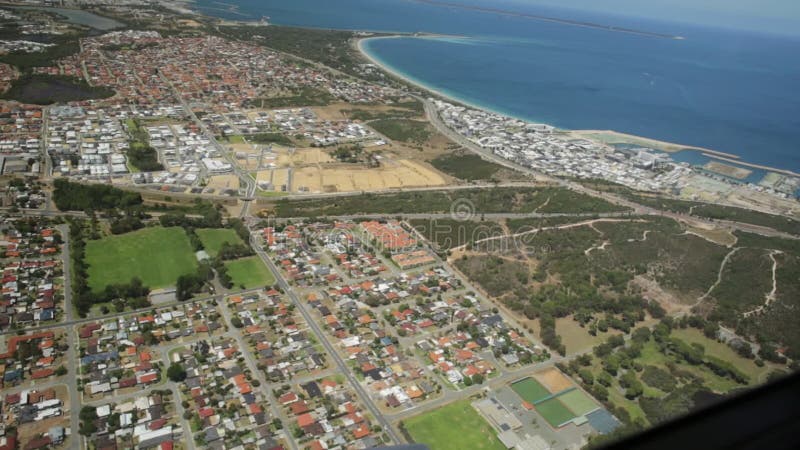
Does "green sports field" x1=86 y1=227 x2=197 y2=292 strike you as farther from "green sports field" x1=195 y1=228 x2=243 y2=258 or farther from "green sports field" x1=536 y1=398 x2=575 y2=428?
"green sports field" x1=536 y1=398 x2=575 y2=428

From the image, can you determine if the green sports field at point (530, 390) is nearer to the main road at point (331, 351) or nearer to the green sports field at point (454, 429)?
the green sports field at point (454, 429)

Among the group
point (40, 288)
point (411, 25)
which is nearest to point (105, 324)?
point (40, 288)

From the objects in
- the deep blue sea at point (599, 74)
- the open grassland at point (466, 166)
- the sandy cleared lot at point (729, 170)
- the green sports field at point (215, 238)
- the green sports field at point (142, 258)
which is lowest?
the green sports field at point (142, 258)

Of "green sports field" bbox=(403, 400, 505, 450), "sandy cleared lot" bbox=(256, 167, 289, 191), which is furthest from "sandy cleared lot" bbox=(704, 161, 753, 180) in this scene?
"green sports field" bbox=(403, 400, 505, 450)

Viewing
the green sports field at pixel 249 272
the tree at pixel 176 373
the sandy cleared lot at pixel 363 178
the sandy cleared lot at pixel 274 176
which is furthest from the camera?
the sandy cleared lot at pixel 363 178

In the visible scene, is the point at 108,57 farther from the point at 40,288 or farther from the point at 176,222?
the point at 40,288

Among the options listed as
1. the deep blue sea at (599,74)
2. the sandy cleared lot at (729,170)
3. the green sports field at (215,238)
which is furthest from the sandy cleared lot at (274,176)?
the sandy cleared lot at (729,170)

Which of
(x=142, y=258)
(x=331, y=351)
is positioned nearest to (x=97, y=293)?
(x=142, y=258)
